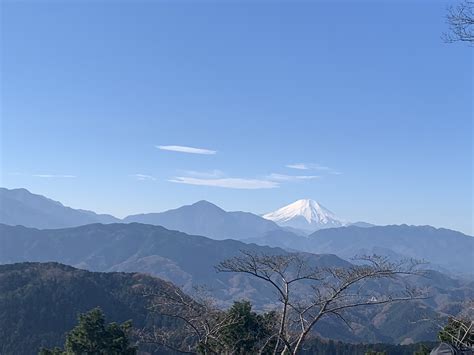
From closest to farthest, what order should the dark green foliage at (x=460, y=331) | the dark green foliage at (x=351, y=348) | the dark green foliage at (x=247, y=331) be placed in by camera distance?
1. the dark green foliage at (x=460, y=331)
2. the dark green foliage at (x=247, y=331)
3. the dark green foliage at (x=351, y=348)

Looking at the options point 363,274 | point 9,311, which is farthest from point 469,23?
point 9,311

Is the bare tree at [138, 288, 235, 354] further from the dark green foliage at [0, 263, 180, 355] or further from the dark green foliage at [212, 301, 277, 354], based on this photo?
the dark green foliage at [0, 263, 180, 355]

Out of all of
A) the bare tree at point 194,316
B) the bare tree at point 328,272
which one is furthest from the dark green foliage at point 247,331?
the bare tree at point 328,272

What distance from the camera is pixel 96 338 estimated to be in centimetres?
2798

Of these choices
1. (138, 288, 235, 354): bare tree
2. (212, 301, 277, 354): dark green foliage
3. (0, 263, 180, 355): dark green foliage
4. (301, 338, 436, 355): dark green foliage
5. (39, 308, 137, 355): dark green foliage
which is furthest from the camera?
(0, 263, 180, 355): dark green foliage

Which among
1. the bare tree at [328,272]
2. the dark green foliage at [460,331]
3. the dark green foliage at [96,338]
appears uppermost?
the bare tree at [328,272]

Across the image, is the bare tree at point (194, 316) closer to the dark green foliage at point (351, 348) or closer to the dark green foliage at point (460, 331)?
the dark green foliage at point (460, 331)

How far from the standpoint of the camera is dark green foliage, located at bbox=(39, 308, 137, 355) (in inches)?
1065

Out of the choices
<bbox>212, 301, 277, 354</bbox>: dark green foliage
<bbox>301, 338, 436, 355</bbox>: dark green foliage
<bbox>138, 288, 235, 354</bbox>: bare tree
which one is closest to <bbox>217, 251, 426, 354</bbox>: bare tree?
<bbox>138, 288, 235, 354</bbox>: bare tree

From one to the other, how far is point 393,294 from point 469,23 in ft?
22.3

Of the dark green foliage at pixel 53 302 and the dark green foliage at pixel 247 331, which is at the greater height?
the dark green foliage at pixel 247 331

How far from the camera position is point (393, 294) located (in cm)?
1164

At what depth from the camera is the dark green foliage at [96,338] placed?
2705cm

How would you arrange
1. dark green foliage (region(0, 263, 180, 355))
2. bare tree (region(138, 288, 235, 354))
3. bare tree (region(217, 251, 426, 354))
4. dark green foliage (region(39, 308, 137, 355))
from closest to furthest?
bare tree (region(217, 251, 426, 354)) < bare tree (region(138, 288, 235, 354)) < dark green foliage (region(39, 308, 137, 355)) < dark green foliage (region(0, 263, 180, 355))
